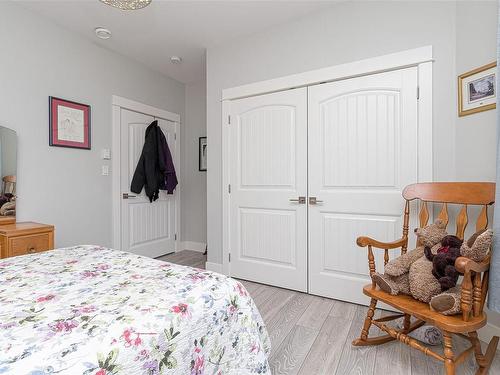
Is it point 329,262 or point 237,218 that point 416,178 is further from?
point 237,218

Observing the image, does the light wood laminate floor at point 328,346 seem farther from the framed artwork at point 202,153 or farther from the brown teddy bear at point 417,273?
the framed artwork at point 202,153

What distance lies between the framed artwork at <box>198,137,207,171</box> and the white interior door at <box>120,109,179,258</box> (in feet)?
1.13

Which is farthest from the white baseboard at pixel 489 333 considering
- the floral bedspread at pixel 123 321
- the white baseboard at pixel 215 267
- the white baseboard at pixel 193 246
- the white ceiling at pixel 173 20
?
the white baseboard at pixel 193 246

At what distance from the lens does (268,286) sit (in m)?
2.75

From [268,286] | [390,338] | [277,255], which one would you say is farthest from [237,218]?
[390,338]

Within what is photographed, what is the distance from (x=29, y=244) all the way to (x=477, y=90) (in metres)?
3.30

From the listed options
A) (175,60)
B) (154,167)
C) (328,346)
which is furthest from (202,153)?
(328,346)

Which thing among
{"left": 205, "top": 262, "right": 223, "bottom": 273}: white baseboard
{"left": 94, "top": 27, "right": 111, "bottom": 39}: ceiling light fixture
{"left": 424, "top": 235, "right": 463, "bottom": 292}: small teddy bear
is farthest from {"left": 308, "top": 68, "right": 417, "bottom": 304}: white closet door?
{"left": 94, "top": 27, "right": 111, "bottom": 39}: ceiling light fixture

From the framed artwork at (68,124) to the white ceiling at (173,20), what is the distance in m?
0.73

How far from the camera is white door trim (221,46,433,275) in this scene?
2020mm

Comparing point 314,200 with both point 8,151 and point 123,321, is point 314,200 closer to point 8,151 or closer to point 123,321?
point 123,321

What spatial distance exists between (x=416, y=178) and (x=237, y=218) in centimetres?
165

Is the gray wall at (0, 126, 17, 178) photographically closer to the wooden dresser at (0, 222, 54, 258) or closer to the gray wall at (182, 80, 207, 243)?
the wooden dresser at (0, 222, 54, 258)

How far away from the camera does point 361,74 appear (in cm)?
226
